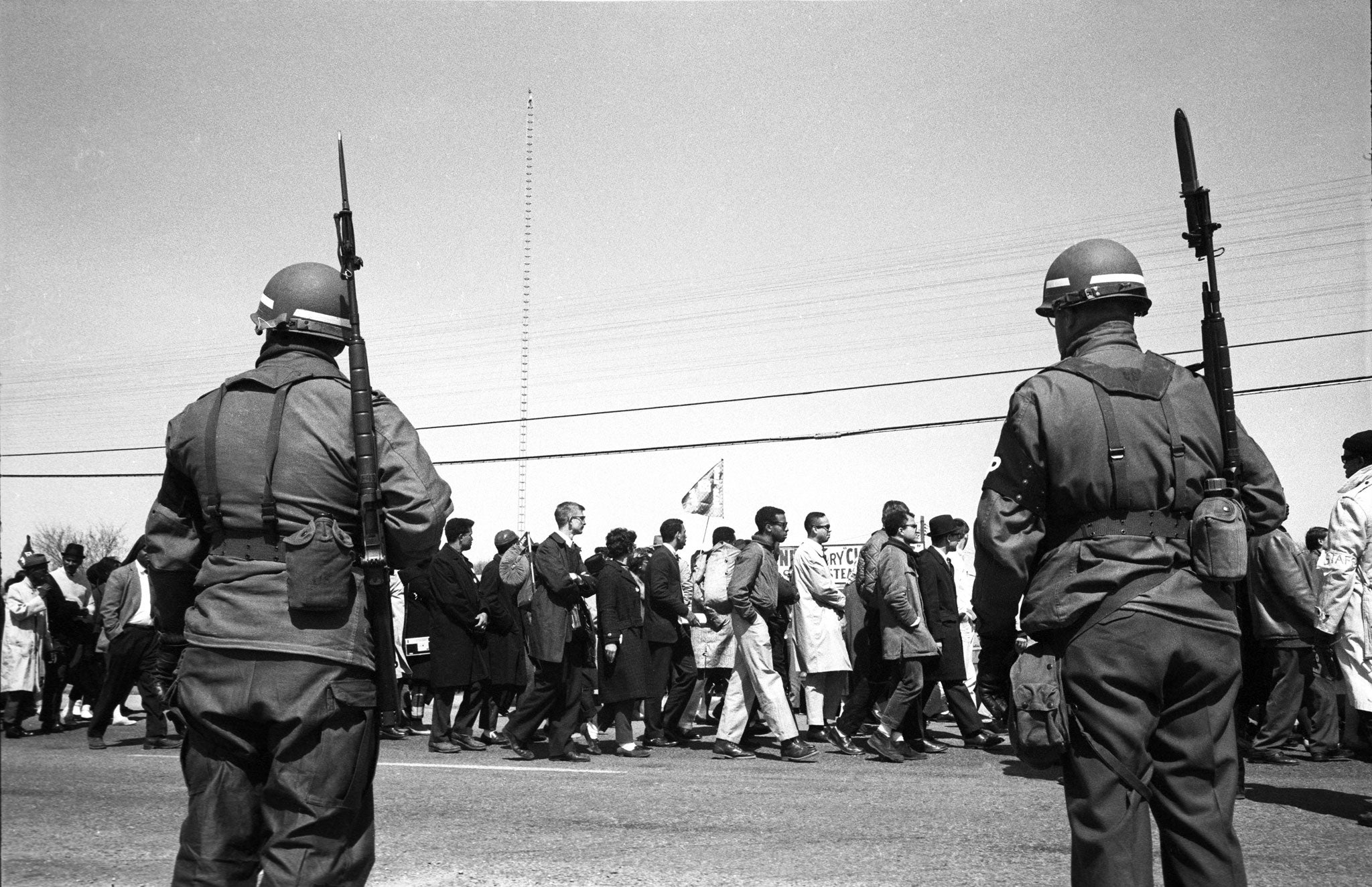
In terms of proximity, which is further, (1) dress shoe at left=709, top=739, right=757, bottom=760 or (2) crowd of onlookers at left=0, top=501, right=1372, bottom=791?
(1) dress shoe at left=709, top=739, right=757, bottom=760

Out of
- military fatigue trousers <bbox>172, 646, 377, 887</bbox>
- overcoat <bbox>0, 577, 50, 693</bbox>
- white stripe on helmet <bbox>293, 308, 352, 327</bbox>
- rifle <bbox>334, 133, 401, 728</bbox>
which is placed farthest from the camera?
overcoat <bbox>0, 577, 50, 693</bbox>

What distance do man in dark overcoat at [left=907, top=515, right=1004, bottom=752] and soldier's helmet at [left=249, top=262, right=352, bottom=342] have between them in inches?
302

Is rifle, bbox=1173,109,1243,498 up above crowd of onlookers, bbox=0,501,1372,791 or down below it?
above

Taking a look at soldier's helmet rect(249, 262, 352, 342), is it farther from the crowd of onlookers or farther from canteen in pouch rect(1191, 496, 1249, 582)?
the crowd of onlookers

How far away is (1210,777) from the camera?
3.51m

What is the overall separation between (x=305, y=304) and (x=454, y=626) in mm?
7705

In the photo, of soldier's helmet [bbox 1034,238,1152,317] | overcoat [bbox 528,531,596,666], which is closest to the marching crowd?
overcoat [bbox 528,531,596,666]

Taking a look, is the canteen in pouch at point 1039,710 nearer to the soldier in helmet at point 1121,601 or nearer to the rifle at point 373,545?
the soldier in helmet at point 1121,601

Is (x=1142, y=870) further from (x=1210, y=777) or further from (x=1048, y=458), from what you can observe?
(x=1048, y=458)

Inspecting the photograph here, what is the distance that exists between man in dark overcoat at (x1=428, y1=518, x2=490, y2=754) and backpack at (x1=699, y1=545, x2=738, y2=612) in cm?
202

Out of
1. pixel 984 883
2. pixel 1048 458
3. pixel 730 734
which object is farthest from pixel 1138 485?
pixel 730 734

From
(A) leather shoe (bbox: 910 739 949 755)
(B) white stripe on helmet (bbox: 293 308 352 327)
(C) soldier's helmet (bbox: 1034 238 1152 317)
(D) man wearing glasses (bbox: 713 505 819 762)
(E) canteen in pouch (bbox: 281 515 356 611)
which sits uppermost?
(C) soldier's helmet (bbox: 1034 238 1152 317)

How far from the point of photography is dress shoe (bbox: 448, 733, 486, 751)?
1102 cm

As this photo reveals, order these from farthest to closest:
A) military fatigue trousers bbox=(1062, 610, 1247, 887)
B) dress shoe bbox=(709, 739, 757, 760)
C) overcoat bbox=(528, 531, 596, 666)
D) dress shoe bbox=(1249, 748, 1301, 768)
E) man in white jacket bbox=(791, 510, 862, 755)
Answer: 1. man in white jacket bbox=(791, 510, 862, 755)
2. dress shoe bbox=(709, 739, 757, 760)
3. overcoat bbox=(528, 531, 596, 666)
4. dress shoe bbox=(1249, 748, 1301, 768)
5. military fatigue trousers bbox=(1062, 610, 1247, 887)
